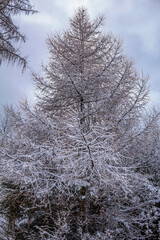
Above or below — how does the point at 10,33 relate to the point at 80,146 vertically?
above

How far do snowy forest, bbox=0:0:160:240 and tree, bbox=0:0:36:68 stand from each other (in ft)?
0.11

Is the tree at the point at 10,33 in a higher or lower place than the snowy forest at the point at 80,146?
higher

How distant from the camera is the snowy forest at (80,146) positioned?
4262mm

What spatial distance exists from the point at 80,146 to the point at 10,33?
5.71 meters

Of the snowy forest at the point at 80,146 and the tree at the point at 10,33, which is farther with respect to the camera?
the tree at the point at 10,33

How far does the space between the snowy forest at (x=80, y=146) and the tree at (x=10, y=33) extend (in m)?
0.04

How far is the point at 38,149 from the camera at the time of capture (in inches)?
187

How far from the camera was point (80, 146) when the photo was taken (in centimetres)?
405

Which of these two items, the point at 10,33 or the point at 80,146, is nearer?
the point at 80,146

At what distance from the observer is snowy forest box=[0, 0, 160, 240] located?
168 inches

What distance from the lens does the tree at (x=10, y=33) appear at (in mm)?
7054

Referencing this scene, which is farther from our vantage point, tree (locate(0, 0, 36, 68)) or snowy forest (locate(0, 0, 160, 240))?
tree (locate(0, 0, 36, 68))

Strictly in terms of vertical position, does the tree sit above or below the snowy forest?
above

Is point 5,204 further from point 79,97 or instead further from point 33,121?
Result: point 79,97
